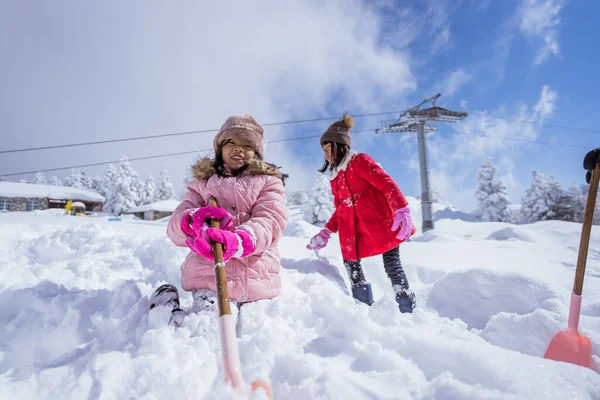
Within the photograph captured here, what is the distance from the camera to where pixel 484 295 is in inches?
116

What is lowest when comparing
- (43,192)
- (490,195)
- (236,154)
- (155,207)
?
(490,195)

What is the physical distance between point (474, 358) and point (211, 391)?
1095 millimetres

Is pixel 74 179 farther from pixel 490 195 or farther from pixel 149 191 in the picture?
pixel 490 195

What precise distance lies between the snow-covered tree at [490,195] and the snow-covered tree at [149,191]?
44.4 metres

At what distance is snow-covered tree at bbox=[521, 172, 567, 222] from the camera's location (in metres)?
30.0

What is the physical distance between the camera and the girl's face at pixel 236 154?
8.00 ft

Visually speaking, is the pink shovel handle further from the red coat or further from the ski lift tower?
the ski lift tower

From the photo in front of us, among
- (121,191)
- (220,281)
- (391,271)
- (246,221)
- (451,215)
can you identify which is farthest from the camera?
(451,215)

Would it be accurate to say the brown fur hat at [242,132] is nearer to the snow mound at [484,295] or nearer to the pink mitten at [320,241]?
the pink mitten at [320,241]

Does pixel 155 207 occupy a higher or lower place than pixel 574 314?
lower

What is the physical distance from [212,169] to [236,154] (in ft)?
0.80

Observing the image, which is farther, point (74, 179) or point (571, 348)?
point (74, 179)

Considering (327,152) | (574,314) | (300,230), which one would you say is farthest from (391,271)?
Result: (300,230)

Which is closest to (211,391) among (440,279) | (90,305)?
(90,305)
